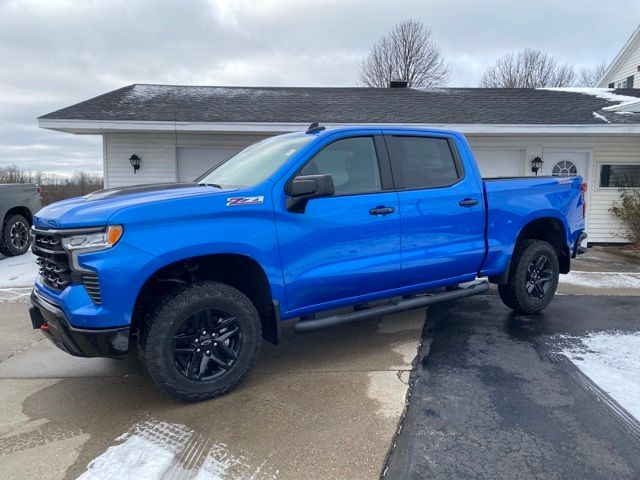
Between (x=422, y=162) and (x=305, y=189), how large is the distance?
156cm

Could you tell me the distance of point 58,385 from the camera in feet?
12.8

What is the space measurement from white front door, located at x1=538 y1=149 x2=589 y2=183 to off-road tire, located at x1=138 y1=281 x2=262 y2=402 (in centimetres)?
1035

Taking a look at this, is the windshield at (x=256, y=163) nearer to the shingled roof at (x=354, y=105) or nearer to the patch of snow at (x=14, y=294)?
the patch of snow at (x=14, y=294)

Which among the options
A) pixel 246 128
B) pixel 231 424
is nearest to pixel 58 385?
pixel 231 424

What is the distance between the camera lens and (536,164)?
11.4 meters

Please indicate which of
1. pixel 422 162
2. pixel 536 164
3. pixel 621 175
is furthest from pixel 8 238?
pixel 621 175

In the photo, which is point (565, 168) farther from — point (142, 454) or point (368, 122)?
point (142, 454)

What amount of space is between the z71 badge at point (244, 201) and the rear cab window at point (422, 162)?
1373 millimetres

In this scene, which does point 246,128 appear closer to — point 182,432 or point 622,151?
point 182,432

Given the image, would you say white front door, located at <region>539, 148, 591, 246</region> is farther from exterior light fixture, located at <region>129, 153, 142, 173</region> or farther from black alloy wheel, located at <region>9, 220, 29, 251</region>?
black alloy wheel, located at <region>9, 220, 29, 251</region>

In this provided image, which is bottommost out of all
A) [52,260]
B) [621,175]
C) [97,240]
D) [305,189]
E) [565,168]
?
[52,260]

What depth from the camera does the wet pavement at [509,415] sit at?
2.65 m

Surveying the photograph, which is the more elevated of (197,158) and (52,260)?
(197,158)

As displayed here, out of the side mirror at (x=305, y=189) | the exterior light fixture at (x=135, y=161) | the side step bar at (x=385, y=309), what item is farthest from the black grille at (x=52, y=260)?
the exterior light fixture at (x=135, y=161)
